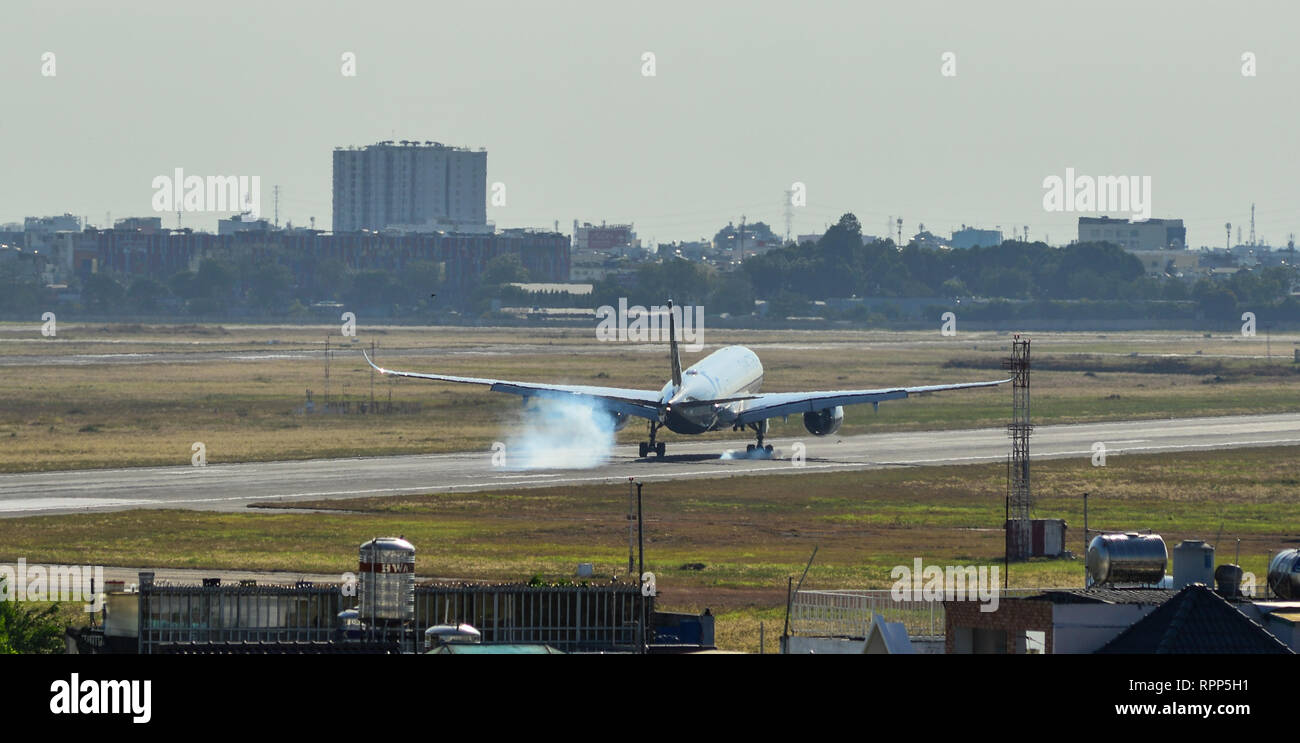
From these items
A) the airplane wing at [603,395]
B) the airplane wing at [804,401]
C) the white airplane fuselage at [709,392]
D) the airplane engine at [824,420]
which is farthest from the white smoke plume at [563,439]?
the airplane engine at [824,420]

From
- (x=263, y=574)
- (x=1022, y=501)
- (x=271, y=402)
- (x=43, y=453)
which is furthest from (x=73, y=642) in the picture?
(x=271, y=402)

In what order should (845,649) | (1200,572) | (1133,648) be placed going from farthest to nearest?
(1200,572) → (845,649) → (1133,648)

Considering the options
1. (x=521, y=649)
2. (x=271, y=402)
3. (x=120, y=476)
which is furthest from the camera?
(x=271, y=402)

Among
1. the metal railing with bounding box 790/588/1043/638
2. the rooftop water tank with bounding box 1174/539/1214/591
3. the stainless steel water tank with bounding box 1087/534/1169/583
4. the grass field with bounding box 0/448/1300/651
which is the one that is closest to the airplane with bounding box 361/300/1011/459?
the grass field with bounding box 0/448/1300/651

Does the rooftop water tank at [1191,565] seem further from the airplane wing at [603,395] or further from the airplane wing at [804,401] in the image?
the airplane wing at [804,401]

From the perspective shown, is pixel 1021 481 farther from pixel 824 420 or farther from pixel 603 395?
pixel 824 420

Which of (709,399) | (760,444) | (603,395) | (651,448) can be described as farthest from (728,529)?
(760,444)
